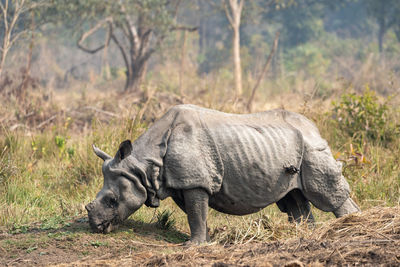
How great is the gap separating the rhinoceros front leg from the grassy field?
8.9 inches

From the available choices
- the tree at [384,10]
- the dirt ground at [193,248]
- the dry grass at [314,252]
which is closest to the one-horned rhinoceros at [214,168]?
the dirt ground at [193,248]

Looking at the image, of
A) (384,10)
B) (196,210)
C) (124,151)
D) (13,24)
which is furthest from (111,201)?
(384,10)

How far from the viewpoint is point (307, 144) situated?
502 cm

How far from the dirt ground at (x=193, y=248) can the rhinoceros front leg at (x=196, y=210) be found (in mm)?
205

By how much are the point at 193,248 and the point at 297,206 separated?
1513 mm

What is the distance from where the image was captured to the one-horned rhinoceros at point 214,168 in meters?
4.64

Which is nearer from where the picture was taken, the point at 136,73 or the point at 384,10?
the point at 136,73

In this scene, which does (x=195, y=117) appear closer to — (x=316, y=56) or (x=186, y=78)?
(x=186, y=78)

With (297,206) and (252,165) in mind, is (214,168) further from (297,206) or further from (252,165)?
(297,206)

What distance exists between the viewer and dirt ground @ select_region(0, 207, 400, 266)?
144 inches

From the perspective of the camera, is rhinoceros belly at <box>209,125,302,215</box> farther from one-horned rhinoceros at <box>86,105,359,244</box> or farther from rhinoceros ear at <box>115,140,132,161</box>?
rhinoceros ear at <box>115,140,132,161</box>

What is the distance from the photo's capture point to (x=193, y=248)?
4246 mm

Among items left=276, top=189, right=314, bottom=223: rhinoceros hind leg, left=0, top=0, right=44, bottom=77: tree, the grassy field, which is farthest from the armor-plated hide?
left=0, top=0, right=44, bottom=77: tree

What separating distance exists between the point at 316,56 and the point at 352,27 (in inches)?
576
